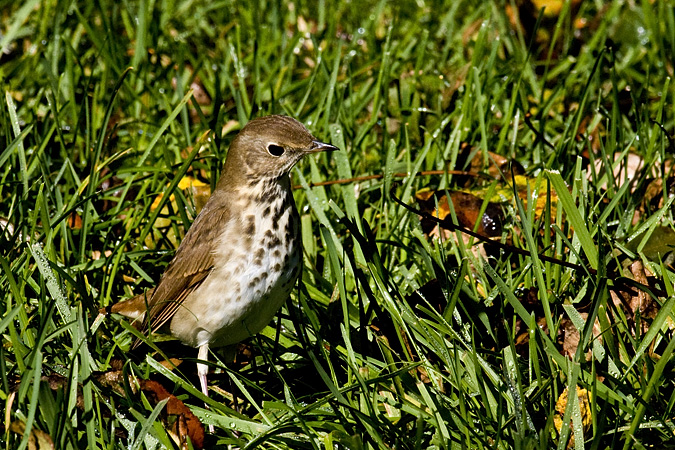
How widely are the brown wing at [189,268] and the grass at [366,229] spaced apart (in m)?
0.23

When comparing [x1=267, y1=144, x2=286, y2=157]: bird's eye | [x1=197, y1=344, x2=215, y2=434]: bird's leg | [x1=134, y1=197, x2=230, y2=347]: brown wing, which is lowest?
[x1=197, y1=344, x2=215, y2=434]: bird's leg

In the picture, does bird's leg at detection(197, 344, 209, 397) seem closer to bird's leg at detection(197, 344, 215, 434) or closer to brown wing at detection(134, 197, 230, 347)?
bird's leg at detection(197, 344, 215, 434)

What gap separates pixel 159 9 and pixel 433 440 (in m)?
4.85

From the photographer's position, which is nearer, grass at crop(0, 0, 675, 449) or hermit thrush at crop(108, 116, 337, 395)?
grass at crop(0, 0, 675, 449)

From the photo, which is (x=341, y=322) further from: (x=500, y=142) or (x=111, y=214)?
(x=500, y=142)

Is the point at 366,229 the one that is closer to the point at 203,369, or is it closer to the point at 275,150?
the point at 275,150

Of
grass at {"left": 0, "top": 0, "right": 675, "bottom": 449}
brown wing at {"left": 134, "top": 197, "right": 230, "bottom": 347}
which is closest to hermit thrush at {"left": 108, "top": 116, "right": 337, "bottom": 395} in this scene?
brown wing at {"left": 134, "top": 197, "right": 230, "bottom": 347}

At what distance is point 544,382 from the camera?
318 cm

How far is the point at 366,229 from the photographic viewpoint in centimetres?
363

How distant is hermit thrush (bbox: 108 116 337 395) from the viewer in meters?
3.72

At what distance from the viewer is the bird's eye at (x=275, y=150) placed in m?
3.95

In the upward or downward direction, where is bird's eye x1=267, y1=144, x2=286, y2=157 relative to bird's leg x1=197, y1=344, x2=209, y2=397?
upward

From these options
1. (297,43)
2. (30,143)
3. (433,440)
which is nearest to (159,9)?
(297,43)

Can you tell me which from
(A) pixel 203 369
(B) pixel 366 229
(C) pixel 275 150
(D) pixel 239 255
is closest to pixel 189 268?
(D) pixel 239 255
